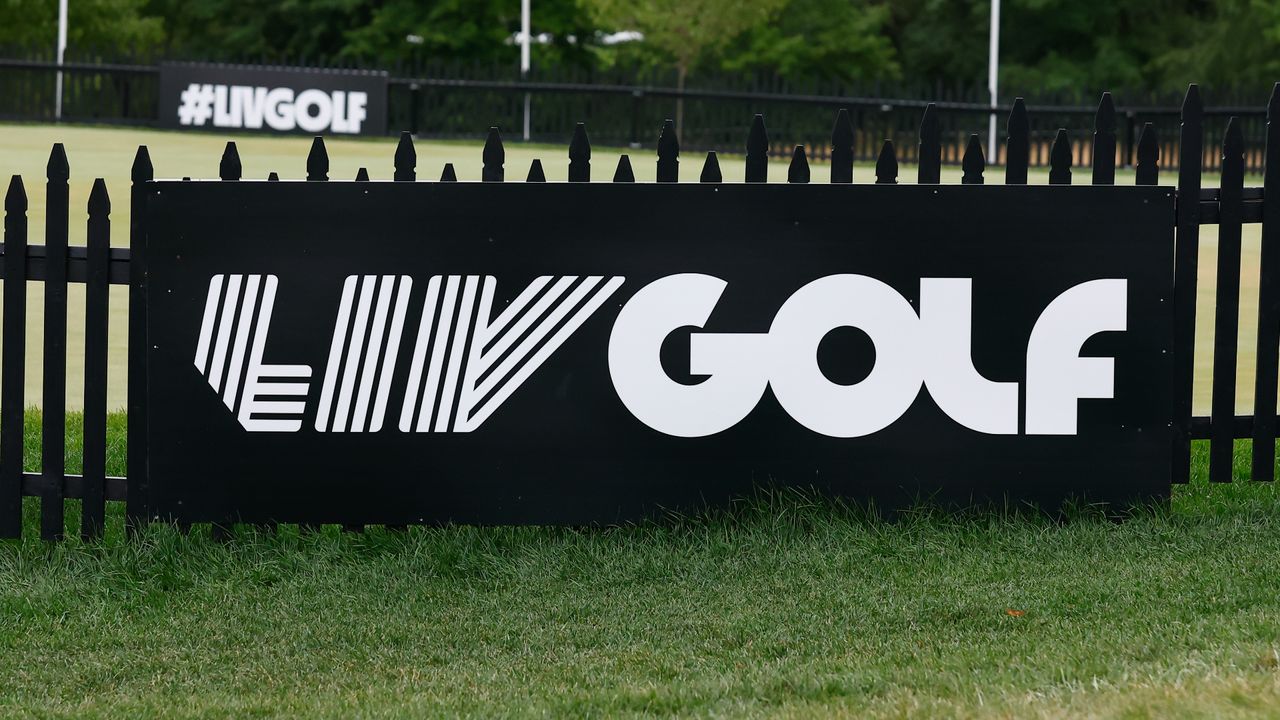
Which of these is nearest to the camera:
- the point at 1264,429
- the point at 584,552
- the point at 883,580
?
the point at 883,580

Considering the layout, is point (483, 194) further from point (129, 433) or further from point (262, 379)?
point (129, 433)

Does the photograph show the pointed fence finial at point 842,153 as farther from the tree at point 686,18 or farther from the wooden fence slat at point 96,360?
the tree at point 686,18

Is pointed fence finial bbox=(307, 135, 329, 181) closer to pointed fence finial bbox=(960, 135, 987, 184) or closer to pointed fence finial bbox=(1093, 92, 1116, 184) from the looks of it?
pointed fence finial bbox=(960, 135, 987, 184)

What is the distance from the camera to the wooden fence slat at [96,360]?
232 inches

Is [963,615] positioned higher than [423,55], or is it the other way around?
[423,55]

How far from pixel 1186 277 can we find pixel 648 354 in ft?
7.19

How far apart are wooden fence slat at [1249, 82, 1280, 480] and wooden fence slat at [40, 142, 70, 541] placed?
188 inches

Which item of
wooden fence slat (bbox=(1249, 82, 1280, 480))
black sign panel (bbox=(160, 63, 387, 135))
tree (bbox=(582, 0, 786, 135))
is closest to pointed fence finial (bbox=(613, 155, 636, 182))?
wooden fence slat (bbox=(1249, 82, 1280, 480))

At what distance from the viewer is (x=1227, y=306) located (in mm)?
6477

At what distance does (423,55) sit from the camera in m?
47.5

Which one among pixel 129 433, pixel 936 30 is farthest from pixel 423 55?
pixel 129 433

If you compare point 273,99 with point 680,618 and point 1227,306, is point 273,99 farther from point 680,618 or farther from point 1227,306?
point 680,618

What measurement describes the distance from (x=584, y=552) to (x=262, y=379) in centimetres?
140

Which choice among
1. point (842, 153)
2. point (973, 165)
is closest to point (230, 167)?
point (842, 153)
